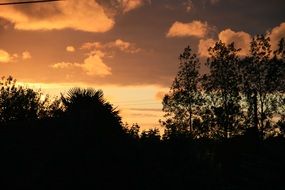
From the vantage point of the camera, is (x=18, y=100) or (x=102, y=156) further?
(x=18, y=100)

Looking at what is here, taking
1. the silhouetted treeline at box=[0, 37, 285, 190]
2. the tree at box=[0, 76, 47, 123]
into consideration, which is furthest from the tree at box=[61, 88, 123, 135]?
the tree at box=[0, 76, 47, 123]

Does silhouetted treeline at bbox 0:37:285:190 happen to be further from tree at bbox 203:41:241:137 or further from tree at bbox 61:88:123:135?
tree at bbox 203:41:241:137

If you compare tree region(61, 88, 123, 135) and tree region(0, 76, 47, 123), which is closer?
tree region(61, 88, 123, 135)

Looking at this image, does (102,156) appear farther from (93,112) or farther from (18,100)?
(18,100)

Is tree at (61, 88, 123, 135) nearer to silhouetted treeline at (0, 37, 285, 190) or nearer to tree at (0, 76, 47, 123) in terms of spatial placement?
silhouetted treeline at (0, 37, 285, 190)

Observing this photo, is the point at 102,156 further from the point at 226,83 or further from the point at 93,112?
the point at 226,83

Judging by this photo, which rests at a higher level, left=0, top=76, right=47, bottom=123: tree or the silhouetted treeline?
left=0, top=76, right=47, bottom=123: tree

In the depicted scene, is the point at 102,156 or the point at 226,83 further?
the point at 226,83

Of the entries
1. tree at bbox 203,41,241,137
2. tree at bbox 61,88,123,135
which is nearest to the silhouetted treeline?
tree at bbox 61,88,123,135

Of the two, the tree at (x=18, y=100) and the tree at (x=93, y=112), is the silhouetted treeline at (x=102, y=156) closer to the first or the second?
the tree at (x=93, y=112)

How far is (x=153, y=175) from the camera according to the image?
21578 mm

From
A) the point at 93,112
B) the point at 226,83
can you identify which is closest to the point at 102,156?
the point at 93,112

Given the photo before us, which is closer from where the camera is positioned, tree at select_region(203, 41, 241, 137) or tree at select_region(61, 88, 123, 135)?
tree at select_region(61, 88, 123, 135)

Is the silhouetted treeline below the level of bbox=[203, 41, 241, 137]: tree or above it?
below
